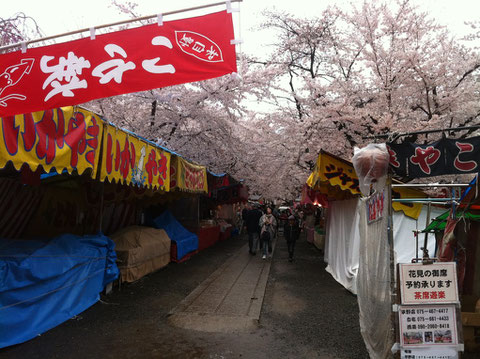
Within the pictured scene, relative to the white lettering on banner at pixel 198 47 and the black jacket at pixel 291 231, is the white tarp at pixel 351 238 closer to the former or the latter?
the black jacket at pixel 291 231

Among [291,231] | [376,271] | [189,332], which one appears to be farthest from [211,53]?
[291,231]

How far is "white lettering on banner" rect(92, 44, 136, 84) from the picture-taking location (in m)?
3.40

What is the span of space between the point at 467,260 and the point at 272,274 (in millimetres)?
6898

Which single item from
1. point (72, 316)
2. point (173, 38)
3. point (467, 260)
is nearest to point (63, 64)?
point (173, 38)

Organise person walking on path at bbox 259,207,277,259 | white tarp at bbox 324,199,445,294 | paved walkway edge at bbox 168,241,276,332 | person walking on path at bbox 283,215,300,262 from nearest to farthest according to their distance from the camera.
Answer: paved walkway edge at bbox 168,241,276,332, white tarp at bbox 324,199,445,294, person walking on path at bbox 283,215,300,262, person walking on path at bbox 259,207,277,259

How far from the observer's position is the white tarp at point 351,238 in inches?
310

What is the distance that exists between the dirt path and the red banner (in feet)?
11.2

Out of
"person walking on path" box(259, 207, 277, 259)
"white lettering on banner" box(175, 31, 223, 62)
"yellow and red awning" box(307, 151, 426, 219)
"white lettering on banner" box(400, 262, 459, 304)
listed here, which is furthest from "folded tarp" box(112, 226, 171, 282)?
"white lettering on banner" box(400, 262, 459, 304)

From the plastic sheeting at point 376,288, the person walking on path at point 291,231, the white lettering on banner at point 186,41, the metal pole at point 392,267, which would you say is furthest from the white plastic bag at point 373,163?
the person walking on path at point 291,231

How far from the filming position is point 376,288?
414cm

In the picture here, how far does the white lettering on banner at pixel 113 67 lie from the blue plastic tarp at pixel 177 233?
8.77 m

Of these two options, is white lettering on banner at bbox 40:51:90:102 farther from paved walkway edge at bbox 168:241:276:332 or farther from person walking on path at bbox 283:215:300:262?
person walking on path at bbox 283:215:300:262

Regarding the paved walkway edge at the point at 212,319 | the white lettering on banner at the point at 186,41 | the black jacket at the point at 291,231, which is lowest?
the paved walkway edge at the point at 212,319

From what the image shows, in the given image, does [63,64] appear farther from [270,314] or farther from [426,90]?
[426,90]
